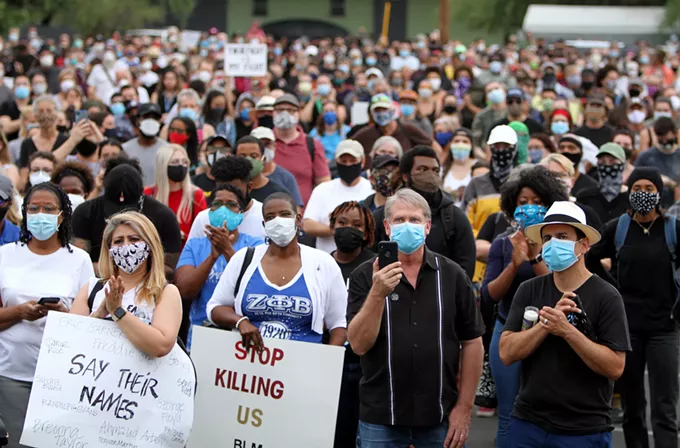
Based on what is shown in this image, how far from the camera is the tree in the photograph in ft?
240

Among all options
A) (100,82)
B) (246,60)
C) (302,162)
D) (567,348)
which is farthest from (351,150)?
(100,82)

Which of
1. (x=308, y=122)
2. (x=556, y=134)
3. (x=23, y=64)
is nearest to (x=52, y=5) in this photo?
(x=23, y=64)

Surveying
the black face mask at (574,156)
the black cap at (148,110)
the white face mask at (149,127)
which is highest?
the black cap at (148,110)

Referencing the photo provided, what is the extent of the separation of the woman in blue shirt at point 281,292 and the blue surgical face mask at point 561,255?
1.49m

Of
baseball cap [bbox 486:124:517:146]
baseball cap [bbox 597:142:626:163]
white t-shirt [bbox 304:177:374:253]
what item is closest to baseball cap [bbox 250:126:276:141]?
white t-shirt [bbox 304:177:374:253]

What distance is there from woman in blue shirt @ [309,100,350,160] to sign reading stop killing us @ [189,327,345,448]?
8538mm

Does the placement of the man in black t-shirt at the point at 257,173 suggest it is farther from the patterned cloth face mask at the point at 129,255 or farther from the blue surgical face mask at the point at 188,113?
the blue surgical face mask at the point at 188,113

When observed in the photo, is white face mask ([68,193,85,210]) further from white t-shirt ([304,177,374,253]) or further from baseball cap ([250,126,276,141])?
baseball cap ([250,126,276,141])

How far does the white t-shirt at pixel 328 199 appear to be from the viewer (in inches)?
373

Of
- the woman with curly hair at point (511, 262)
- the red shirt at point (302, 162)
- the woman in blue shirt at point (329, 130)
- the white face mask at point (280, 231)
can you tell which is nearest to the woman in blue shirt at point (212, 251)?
the white face mask at point (280, 231)

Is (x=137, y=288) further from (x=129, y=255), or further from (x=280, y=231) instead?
(x=280, y=231)

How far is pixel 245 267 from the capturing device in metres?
6.88

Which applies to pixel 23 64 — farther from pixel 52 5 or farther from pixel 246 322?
pixel 52 5

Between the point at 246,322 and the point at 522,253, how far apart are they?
5.49ft
